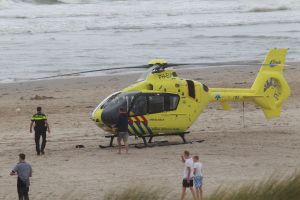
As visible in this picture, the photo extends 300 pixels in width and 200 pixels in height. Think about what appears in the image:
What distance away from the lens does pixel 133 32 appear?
51688 millimetres

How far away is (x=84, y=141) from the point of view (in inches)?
878

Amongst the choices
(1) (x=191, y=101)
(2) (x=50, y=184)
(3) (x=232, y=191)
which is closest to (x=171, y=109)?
(1) (x=191, y=101)

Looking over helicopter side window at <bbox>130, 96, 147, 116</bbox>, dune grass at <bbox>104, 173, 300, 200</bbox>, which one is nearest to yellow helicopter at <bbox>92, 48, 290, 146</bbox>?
helicopter side window at <bbox>130, 96, 147, 116</bbox>

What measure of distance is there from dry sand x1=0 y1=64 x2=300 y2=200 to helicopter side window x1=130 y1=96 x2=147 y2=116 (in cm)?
91

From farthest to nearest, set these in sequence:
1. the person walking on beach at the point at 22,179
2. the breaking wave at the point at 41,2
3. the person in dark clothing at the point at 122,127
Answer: the breaking wave at the point at 41,2
the person in dark clothing at the point at 122,127
the person walking on beach at the point at 22,179

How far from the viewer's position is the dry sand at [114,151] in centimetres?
1772

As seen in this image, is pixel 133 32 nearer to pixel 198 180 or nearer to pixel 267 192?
pixel 198 180

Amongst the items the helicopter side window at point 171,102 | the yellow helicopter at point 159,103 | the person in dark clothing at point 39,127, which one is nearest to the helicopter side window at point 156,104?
the yellow helicopter at point 159,103

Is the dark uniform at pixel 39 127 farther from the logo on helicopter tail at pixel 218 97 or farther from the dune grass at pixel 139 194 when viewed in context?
the dune grass at pixel 139 194

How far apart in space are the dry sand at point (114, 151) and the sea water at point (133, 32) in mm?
6822

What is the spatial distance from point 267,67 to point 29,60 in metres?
17.3

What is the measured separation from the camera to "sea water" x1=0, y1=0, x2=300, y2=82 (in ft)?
125

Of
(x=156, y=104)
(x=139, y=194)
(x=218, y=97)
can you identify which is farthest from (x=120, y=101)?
(x=139, y=194)

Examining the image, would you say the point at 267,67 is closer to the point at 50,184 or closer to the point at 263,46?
the point at 50,184
